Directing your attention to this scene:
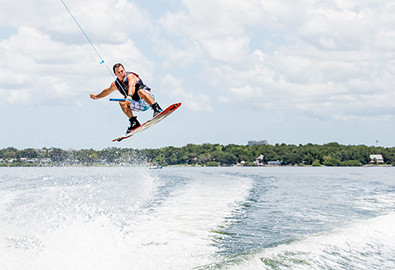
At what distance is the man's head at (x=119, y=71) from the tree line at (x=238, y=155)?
112ft

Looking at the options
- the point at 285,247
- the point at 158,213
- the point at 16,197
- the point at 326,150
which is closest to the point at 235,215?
the point at 158,213

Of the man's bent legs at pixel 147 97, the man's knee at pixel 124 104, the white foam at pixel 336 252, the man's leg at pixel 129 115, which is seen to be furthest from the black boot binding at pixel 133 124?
the white foam at pixel 336 252

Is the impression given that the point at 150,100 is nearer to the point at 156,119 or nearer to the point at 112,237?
the point at 156,119

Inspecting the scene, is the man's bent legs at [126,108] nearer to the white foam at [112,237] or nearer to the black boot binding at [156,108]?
the black boot binding at [156,108]

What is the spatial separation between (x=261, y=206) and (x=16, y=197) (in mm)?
11268

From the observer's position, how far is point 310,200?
1964 cm

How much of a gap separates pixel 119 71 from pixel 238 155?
262ft

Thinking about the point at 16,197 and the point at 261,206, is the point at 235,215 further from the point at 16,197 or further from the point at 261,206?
the point at 16,197

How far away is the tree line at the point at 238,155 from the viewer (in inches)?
2108

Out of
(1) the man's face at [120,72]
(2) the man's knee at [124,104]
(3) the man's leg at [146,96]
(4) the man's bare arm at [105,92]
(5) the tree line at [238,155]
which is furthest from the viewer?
(5) the tree line at [238,155]

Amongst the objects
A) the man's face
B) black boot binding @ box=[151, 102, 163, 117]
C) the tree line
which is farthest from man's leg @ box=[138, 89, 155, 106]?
the tree line

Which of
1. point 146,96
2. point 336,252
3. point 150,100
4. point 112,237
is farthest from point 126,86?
point 336,252

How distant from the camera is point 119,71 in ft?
30.2

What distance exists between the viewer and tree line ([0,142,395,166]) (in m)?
53.5
